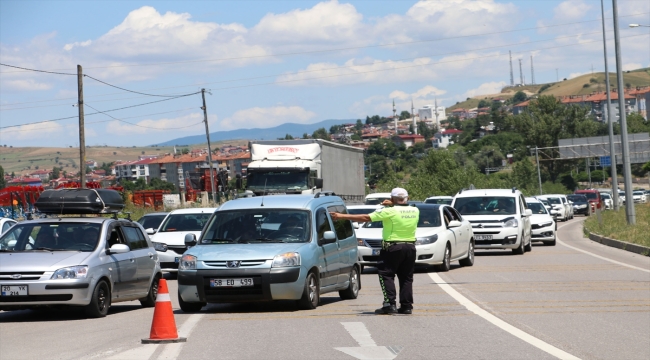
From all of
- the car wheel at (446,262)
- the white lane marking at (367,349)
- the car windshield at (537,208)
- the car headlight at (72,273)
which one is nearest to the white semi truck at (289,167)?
the car windshield at (537,208)

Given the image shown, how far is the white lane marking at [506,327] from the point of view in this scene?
9.84 m

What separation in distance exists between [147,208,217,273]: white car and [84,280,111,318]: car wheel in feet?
27.7

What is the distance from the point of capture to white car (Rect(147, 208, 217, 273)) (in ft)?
76.3

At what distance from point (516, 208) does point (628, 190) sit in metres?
9.27

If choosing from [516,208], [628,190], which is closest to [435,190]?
[628,190]

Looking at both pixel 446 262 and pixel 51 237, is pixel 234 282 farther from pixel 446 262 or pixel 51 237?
pixel 446 262

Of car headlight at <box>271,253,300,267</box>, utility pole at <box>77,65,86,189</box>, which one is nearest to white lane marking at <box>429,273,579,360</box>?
car headlight at <box>271,253,300,267</box>

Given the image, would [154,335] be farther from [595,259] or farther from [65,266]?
[595,259]

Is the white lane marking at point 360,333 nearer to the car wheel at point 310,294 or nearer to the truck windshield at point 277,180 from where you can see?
the car wheel at point 310,294

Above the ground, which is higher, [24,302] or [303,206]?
[303,206]

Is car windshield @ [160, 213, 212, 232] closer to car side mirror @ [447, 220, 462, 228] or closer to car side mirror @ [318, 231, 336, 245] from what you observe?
car side mirror @ [447, 220, 462, 228]

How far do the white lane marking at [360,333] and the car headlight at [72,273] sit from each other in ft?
12.9

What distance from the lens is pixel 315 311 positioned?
13789 mm

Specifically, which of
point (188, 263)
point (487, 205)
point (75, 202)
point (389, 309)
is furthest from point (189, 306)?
point (487, 205)
